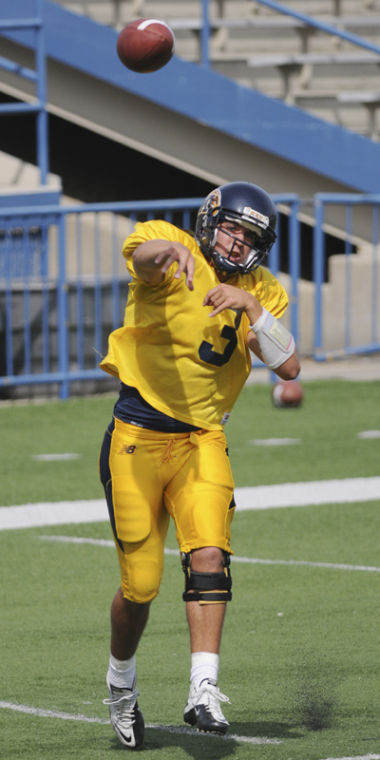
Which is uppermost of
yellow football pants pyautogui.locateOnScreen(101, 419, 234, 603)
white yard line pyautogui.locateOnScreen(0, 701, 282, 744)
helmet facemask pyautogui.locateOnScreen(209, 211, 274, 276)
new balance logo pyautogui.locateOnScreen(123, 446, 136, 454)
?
helmet facemask pyautogui.locateOnScreen(209, 211, 274, 276)

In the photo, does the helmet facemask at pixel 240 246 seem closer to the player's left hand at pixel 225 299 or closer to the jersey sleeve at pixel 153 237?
the jersey sleeve at pixel 153 237

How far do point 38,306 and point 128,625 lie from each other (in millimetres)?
8006

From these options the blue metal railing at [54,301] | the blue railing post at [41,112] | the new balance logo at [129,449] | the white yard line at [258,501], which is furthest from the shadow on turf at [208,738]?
the blue railing post at [41,112]

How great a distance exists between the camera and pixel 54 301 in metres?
12.8

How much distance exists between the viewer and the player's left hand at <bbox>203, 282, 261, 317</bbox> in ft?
15.2

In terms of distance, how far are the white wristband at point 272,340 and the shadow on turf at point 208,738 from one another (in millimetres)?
1306

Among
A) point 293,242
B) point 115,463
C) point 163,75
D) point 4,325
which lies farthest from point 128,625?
point 163,75

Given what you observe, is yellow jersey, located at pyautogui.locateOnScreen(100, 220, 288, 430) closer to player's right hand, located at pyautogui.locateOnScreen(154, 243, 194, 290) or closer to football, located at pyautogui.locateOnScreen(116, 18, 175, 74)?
player's right hand, located at pyautogui.locateOnScreen(154, 243, 194, 290)

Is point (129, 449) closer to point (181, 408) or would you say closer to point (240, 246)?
point (181, 408)

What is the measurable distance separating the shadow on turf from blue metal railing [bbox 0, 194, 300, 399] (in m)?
7.50

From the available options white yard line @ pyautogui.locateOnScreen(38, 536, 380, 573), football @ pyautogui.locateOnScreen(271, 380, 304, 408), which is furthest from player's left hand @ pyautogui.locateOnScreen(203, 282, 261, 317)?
football @ pyautogui.locateOnScreen(271, 380, 304, 408)

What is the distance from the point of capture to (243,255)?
4969 millimetres

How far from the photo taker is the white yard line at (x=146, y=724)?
16.3 ft

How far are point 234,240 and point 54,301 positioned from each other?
26.3ft
